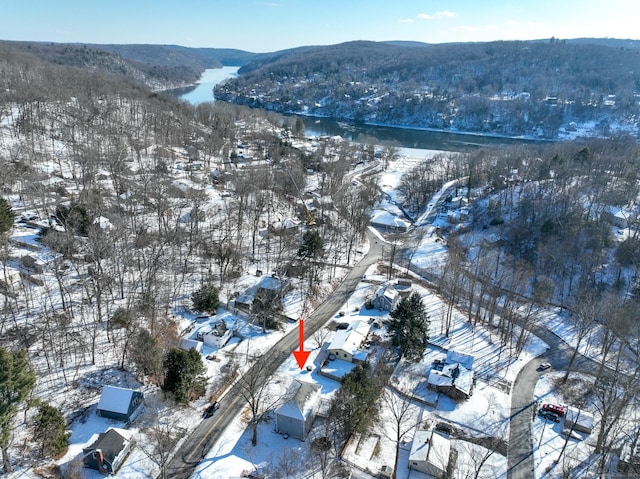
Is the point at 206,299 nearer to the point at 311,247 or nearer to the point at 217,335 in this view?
the point at 217,335

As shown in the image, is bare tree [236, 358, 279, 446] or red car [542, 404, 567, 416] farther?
red car [542, 404, 567, 416]

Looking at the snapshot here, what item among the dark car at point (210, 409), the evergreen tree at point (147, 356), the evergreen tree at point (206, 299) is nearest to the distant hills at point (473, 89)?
the evergreen tree at point (206, 299)

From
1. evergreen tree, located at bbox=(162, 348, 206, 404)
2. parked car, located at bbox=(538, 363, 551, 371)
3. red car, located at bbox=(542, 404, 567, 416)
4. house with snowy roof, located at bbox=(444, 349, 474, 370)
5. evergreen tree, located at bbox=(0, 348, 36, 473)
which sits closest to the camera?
evergreen tree, located at bbox=(0, 348, 36, 473)

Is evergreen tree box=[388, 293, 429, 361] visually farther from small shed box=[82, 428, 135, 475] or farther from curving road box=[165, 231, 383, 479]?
small shed box=[82, 428, 135, 475]

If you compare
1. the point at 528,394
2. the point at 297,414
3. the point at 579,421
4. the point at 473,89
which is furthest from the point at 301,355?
the point at 473,89

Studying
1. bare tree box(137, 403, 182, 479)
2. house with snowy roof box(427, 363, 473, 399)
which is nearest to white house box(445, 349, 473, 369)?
house with snowy roof box(427, 363, 473, 399)

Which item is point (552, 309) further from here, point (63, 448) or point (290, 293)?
point (63, 448)

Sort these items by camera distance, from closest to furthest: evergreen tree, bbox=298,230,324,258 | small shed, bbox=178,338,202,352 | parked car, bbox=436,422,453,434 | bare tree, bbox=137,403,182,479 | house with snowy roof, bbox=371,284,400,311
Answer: bare tree, bbox=137,403,182,479 < parked car, bbox=436,422,453,434 < small shed, bbox=178,338,202,352 < house with snowy roof, bbox=371,284,400,311 < evergreen tree, bbox=298,230,324,258

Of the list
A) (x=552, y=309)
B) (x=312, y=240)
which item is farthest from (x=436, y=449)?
(x=552, y=309)
